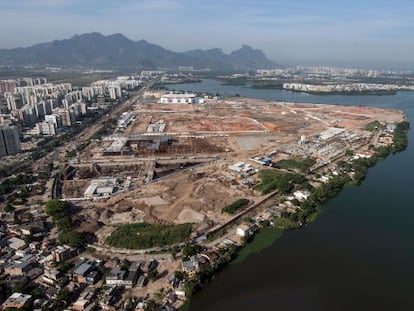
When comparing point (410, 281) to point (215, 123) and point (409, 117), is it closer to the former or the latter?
point (215, 123)

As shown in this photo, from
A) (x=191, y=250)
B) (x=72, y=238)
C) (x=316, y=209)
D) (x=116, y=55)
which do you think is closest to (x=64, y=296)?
(x=72, y=238)

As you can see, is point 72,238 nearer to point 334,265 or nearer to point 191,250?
point 191,250

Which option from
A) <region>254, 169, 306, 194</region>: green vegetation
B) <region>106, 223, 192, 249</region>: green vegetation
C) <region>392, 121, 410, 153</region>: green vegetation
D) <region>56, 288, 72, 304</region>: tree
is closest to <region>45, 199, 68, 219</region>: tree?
<region>106, 223, 192, 249</region>: green vegetation

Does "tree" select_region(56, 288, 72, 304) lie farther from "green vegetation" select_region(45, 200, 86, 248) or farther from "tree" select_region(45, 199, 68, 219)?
"tree" select_region(45, 199, 68, 219)

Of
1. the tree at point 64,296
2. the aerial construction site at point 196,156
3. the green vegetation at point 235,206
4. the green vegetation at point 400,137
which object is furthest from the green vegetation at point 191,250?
the green vegetation at point 400,137

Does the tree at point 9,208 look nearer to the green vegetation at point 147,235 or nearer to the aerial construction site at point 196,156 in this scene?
the aerial construction site at point 196,156

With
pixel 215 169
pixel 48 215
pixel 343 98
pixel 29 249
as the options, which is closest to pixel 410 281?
pixel 215 169
